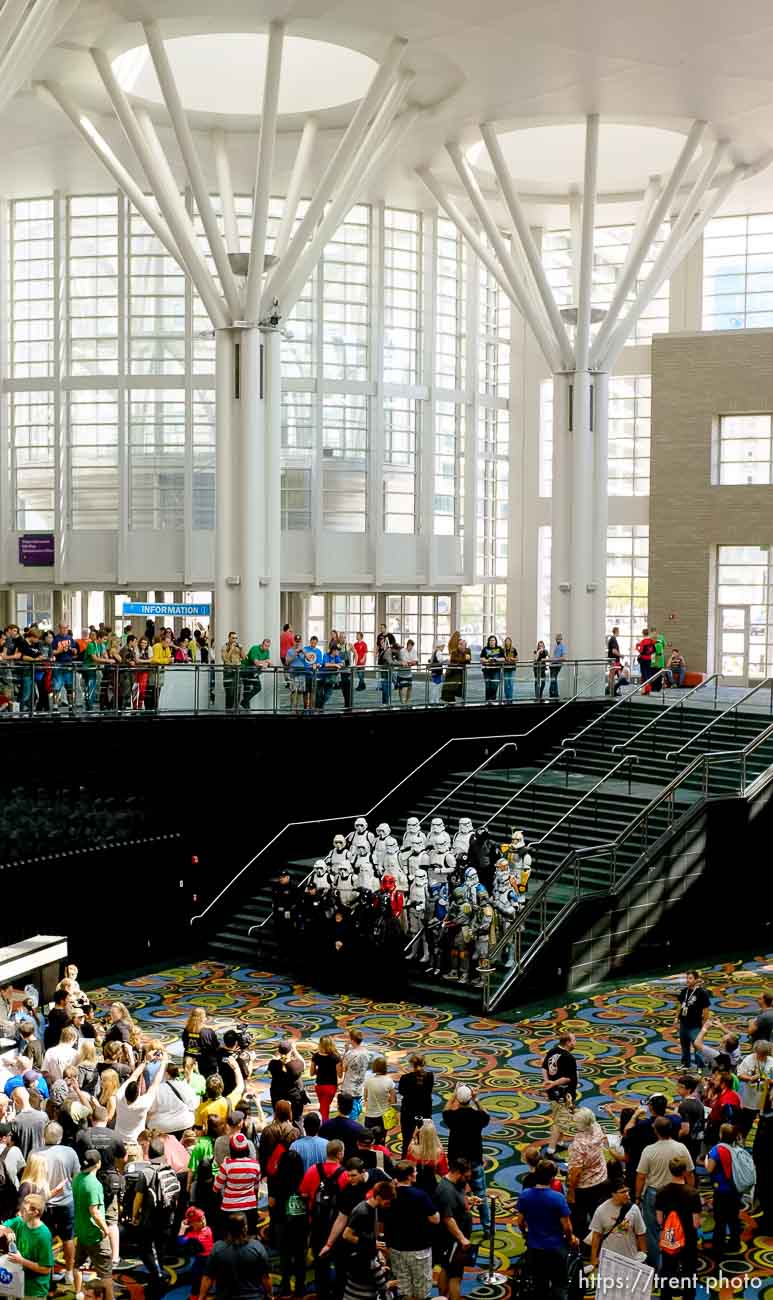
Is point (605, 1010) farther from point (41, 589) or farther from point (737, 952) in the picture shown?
point (41, 589)

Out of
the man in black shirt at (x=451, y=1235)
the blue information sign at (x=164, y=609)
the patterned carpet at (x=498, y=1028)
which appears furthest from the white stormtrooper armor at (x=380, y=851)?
the blue information sign at (x=164, y=609)

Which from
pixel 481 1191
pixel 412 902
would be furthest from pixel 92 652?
pixel 481 1191

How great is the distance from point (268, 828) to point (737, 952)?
29.0ft

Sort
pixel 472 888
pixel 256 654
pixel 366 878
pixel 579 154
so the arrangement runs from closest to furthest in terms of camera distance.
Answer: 1. pixel 472 888
2. pixel 366 878
3. pixel 256 654
4. pixel 579 154

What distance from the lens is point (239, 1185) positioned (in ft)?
39.0

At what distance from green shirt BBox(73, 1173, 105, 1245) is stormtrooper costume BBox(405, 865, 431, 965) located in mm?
11658

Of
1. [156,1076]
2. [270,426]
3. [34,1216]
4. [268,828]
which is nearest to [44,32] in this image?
[270,426]

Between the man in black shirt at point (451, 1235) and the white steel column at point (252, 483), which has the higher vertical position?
the white steel column at point (252, 483)

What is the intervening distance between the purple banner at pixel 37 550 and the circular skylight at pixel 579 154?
14542mm

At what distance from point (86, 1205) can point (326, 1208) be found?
189 cm

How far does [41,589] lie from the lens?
1625 inches

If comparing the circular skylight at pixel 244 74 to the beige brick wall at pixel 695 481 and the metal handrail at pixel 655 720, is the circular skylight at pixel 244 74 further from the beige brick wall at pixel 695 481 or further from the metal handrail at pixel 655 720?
the metal handrail at pixel 655 720

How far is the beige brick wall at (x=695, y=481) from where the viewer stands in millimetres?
40875

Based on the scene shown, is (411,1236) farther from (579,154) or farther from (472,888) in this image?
(579,154)
